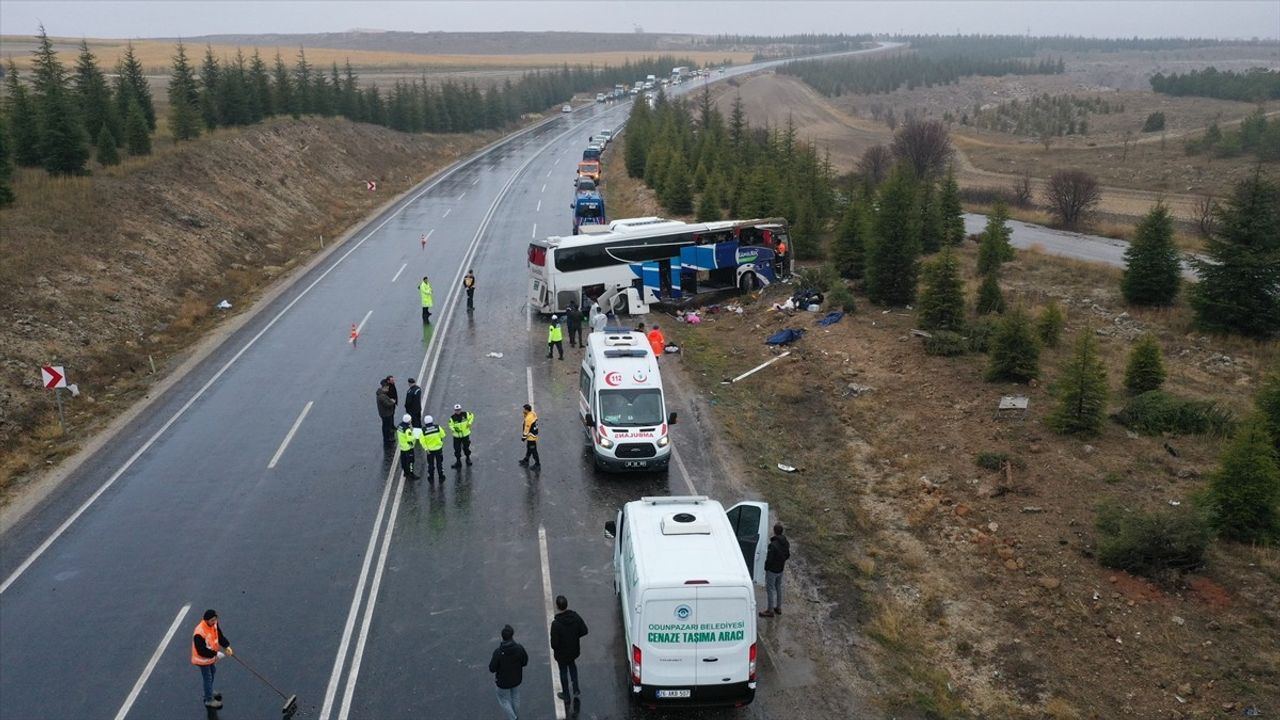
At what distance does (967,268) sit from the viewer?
1368 inches

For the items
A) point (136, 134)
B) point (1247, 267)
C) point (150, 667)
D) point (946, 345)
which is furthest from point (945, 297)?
point (136, 134)

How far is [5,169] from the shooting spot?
99.0 feet

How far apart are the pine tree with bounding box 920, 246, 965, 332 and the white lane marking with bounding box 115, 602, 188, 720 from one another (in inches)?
794

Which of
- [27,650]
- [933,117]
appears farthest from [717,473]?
[933,117]

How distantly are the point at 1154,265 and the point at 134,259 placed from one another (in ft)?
115

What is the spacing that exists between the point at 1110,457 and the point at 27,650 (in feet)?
62.5

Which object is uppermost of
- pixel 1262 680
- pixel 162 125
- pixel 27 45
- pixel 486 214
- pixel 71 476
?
pixel 27 45

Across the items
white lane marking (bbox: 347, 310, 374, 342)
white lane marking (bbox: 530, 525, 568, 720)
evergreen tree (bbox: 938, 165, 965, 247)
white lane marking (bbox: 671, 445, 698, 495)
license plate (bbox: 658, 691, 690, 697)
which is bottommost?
white lane marking (bbox: 530, 525, 568, 720)

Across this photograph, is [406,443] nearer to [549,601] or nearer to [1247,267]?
[549,601]

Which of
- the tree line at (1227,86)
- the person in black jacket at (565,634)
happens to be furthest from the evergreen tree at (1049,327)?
the tree line at (1227,86)

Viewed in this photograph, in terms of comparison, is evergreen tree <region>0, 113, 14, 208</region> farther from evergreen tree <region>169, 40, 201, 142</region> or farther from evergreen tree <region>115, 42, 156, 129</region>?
evergreen tree <region>169, 40, 201, 142</region>

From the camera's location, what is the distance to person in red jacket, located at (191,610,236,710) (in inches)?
431

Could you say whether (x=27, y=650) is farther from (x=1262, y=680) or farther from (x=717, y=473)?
(x=1262, y=680)

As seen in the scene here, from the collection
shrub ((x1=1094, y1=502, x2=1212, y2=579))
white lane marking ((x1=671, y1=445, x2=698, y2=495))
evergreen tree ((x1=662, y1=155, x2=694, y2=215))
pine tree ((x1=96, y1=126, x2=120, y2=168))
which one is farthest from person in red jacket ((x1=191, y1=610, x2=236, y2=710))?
evergreen tree ((x1=662, y1=155, x2=694, y2=215))
